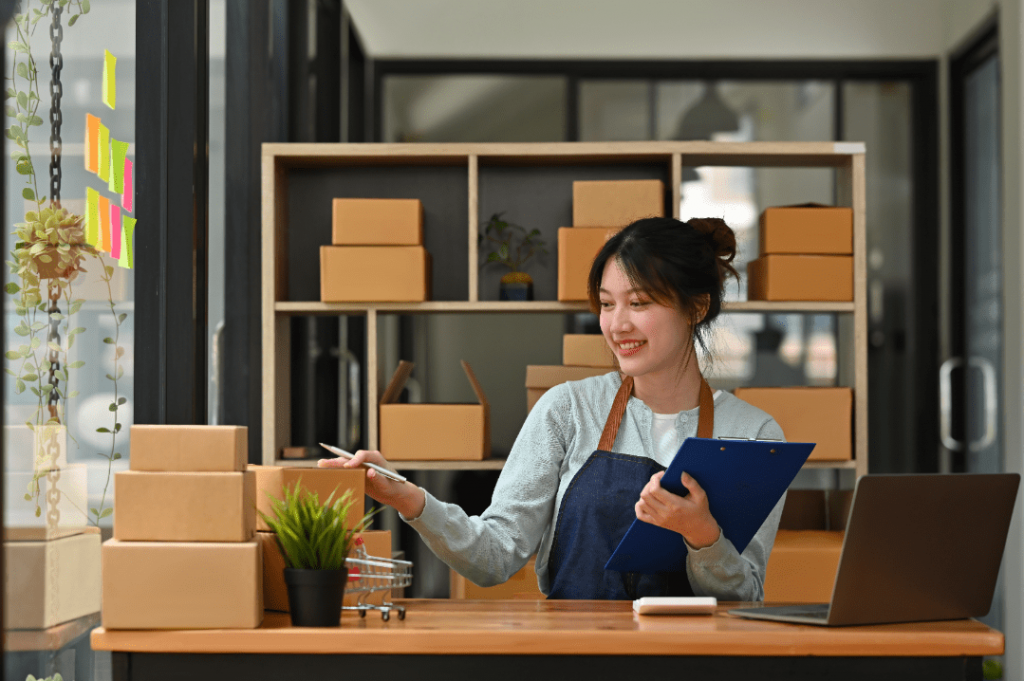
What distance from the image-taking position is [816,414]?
9.08ft

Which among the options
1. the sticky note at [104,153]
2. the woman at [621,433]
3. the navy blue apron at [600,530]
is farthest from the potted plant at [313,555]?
the sticky note at [104,153]

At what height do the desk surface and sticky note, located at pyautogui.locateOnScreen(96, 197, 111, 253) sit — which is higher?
sticky note, located at pyautogui.locateOnScreen(96, 197, 111, 253)

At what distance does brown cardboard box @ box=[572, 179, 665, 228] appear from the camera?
110 inches

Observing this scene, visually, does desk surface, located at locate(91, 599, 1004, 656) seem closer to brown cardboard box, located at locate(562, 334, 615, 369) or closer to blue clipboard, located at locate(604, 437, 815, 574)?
blue clipboard, located at locate(604, 437, 815, 574)

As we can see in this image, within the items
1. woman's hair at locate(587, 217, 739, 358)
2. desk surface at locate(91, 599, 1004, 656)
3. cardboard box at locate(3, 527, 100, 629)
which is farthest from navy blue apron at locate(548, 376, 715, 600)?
cardboard box at locate(3, 527, 100, 629)

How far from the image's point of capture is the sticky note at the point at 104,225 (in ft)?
5.87

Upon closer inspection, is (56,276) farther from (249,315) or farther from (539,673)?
(249,315)

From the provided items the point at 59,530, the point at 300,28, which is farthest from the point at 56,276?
the point at 300,28

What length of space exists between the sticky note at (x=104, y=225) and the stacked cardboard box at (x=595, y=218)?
4.29 feet

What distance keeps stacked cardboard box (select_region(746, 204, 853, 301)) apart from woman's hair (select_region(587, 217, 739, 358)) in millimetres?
821

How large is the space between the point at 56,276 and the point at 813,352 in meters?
3.22

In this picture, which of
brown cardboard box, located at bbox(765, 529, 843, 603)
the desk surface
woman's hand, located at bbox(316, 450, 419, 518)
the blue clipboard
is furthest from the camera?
brown cardboard box, located at bbox(765, 529, 843, 603)

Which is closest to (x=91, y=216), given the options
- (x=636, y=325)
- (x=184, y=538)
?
(x=184, y=538)

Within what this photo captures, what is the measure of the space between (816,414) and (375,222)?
54.3 inches
